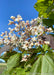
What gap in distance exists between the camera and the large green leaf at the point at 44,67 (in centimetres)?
95

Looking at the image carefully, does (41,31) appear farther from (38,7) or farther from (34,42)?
(38,7)

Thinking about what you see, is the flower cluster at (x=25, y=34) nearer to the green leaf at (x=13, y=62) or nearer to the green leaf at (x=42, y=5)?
the green leaf at (x=13, y=62)

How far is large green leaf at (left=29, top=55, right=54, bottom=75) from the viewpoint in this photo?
3.12ft

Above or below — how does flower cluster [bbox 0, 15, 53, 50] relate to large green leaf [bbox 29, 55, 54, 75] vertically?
above

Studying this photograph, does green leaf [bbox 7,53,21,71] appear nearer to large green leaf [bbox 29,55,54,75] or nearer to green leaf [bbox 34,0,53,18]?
large green leaf [bbox 29,55,54,75]

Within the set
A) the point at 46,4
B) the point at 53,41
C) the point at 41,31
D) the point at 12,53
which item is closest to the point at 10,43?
the point at 12,53

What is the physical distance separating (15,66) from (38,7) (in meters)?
1.44

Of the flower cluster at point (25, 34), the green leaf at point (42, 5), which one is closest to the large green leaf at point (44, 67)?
the flower cluster at point (25, 34)

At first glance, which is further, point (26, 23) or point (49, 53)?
point (26, 23)

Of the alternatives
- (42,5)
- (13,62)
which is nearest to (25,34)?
(13,62)

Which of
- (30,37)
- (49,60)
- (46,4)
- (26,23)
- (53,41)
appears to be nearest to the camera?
(53,41)

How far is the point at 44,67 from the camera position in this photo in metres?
0.98

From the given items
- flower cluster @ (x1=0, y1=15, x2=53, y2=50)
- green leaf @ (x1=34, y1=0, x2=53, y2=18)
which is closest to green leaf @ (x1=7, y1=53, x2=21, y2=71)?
flower cluster @ (x1=0, y1=15, x2=53, y2=50)

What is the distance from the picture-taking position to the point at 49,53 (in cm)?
103
